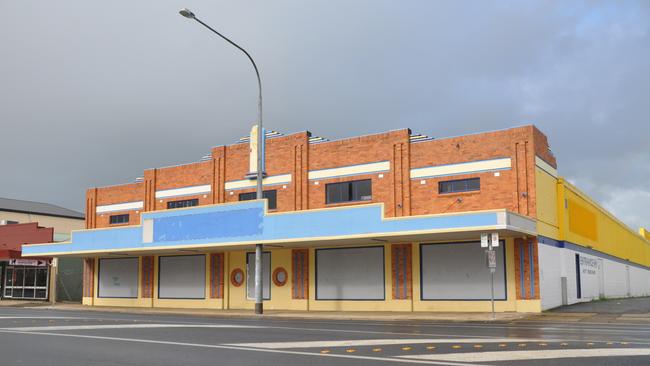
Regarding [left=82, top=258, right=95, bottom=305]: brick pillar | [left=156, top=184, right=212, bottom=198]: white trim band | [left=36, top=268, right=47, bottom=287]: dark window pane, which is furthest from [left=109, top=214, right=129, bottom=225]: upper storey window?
[left=36, top=268, right=47, bottom=287]: dark window pane

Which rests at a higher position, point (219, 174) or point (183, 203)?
point (219, 174)

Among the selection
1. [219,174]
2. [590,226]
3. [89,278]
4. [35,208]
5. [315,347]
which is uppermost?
[35,208]

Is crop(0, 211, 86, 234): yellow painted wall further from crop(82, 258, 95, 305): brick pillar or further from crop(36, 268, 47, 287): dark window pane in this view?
crop(82, 258, 95, 305): brick pillar

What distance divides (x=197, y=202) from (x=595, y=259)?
74.9ft

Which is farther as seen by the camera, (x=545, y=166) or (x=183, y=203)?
(x=183, y=203)

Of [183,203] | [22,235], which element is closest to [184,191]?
[183,203]

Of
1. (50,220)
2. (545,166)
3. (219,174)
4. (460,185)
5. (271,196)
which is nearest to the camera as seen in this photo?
(460,185)

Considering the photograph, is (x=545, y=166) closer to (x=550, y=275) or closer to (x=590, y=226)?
(x=550, y=275)

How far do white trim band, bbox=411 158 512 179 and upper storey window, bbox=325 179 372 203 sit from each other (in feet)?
8.22

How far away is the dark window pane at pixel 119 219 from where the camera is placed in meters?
41.2

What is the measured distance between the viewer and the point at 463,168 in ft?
94.8

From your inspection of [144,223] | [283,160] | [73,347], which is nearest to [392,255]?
[283,160]

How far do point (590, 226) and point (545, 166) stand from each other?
1004 centimetres

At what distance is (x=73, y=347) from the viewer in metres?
13.1
